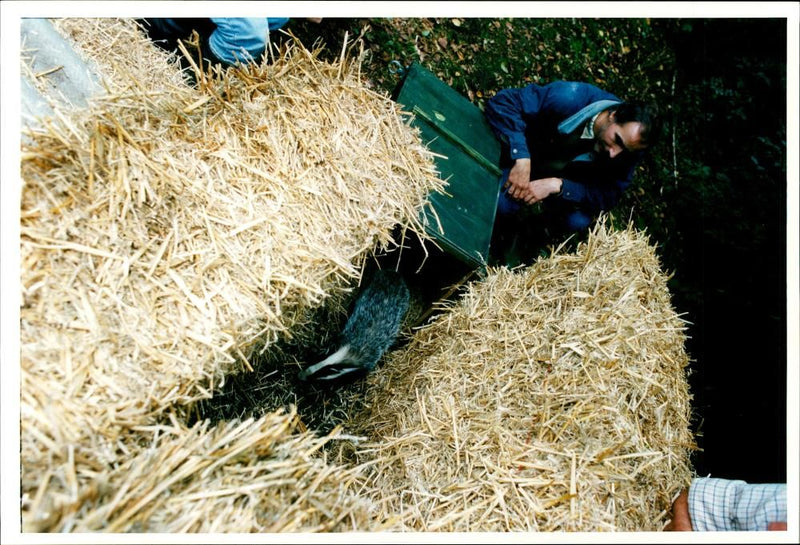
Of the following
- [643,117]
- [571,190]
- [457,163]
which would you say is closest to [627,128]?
[643,117]

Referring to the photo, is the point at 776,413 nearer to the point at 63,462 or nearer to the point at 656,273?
the point at 656,273

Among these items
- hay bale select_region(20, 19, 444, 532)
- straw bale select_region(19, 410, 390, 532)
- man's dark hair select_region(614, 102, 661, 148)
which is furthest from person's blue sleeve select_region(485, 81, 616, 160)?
straw bale select_region(19, 410, 390, 532)

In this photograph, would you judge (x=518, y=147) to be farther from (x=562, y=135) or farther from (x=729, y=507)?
(x=729, y=507)

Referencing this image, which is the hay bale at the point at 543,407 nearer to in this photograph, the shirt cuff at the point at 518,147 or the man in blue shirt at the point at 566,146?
the man in blue shirt at the point at 566,146

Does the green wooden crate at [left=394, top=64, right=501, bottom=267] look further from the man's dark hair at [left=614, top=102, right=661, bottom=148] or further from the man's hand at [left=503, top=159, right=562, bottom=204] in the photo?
the man's dark hair at [left=614, top=102, right=661, bottom=148]

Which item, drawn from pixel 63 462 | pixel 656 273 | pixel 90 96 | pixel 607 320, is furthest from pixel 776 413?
pixel 90 96

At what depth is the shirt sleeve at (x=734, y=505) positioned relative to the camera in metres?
2.39

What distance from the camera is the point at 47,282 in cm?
187

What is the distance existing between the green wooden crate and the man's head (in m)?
0.85

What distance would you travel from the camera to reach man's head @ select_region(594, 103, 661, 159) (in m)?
3.57

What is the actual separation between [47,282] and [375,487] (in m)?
1.98

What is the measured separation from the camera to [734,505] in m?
2.57

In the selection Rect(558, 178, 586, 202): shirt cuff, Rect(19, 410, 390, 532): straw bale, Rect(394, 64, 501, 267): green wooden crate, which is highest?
Rect(394, 64, 501, 267): green wooden crate

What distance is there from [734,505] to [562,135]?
292cm
